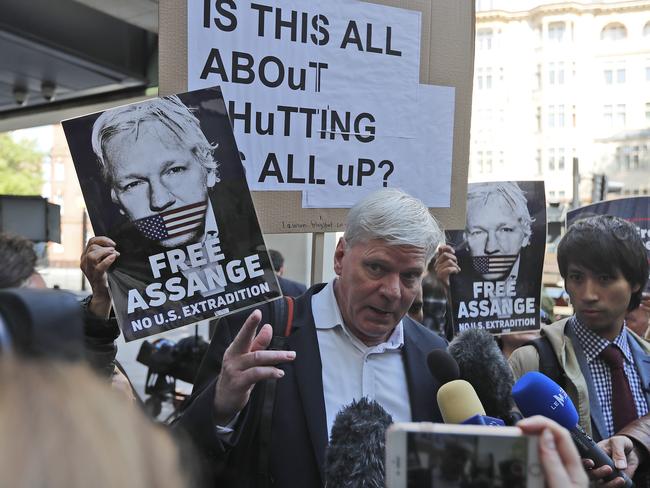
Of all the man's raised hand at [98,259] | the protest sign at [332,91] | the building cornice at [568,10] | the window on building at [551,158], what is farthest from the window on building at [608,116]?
the man's raised hand at [98,259]

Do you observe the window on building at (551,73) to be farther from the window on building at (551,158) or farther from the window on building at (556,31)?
the window on building at (551,158)

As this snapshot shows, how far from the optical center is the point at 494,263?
339 centimetres

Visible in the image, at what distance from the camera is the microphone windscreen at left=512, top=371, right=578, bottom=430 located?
1648 mm

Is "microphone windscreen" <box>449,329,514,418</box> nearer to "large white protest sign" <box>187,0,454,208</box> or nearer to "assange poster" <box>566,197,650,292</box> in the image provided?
"large white protest sign" <box>187,0,454,208</box>

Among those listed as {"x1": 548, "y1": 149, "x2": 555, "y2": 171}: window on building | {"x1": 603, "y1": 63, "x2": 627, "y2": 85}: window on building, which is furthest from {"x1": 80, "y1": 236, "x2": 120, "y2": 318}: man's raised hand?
{"x1": 548, "y1": 149, "x2": 555, "y2": 171}: window on building

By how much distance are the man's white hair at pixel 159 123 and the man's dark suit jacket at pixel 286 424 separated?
0.63 m

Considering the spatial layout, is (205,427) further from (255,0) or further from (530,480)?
(255,0)

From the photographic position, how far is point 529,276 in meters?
3.41

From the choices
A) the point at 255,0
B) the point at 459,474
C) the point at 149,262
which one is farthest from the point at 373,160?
the point at 459,474

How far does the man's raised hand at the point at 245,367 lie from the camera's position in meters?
1.79

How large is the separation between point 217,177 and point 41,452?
1.63 m

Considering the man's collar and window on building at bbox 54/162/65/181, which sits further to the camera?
window on building at bbox 54/162/65/181

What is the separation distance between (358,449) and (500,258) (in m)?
2.10

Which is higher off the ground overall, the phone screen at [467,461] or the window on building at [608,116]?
the window on building at [608,116]
